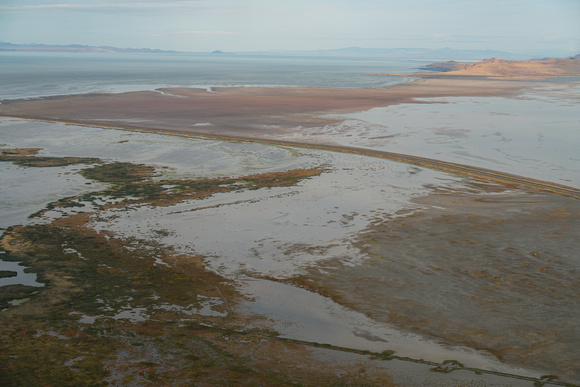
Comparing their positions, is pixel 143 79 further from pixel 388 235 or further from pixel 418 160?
pixel 388 235

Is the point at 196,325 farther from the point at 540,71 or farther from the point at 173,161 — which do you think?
the point at 540,71

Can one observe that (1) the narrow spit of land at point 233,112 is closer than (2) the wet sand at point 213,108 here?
Yes

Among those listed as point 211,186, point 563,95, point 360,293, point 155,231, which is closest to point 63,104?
point 211,186

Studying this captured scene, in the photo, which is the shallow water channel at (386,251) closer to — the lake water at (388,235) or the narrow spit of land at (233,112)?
the lake water at (388,235)

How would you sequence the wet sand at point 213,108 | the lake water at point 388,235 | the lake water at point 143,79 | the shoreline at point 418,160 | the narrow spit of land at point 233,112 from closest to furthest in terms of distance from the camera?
1. the lake water at point 388,235
2. the shoreline at point 418,160
3. the narrow spit of land at point 233,112
4. the wet sand at point 213,108
5. the lake water at point 143,79

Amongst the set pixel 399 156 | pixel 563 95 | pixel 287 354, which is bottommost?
pixel 287 354

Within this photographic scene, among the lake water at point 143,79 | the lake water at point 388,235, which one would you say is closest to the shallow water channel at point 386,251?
the lake water at point 388,235

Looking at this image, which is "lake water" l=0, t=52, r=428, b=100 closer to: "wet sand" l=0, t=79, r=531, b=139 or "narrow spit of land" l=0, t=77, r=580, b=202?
"wet sand" l=0, t=79, r=531, b=139

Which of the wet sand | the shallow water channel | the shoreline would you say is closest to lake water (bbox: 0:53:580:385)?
the shallow water channel

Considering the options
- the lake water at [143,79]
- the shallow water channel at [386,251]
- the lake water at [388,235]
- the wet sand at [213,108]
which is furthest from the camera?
the lake water at [143,79]

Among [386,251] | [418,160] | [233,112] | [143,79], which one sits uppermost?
Answer: [143,79]

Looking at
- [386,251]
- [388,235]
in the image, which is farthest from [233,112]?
[386,251]
